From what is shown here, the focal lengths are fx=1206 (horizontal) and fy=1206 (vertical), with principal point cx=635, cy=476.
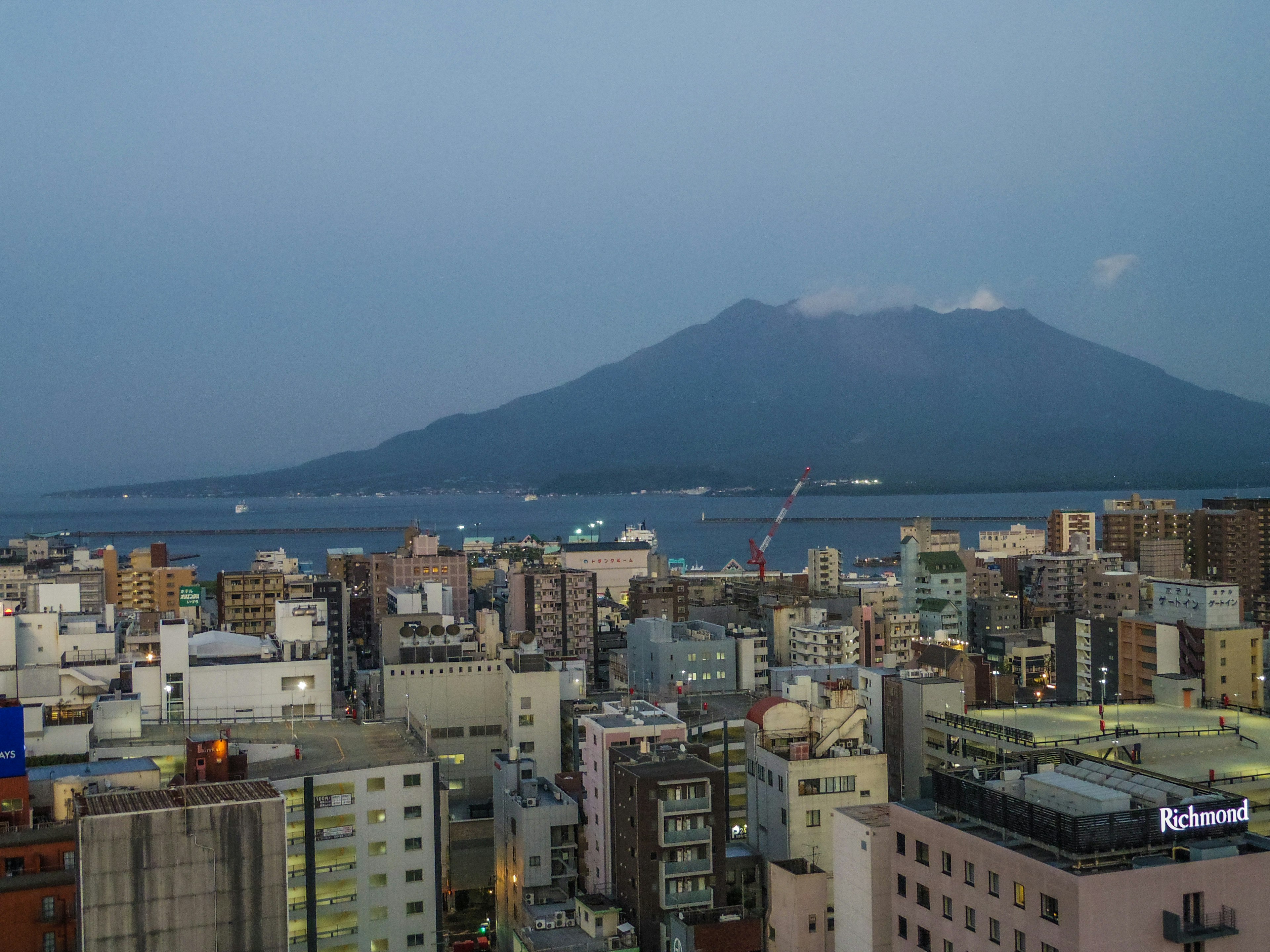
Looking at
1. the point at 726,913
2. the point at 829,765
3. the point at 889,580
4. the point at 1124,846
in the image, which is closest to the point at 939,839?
the point at 1124,846

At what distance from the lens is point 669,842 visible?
13281 mm

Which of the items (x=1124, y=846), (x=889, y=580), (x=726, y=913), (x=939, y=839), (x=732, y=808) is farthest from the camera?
(x=889, y=580)

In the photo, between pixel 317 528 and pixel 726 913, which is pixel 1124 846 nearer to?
pixel 726 913

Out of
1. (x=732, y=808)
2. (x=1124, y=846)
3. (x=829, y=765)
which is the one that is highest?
(x=1124, y=846)

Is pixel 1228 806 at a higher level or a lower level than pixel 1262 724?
higher

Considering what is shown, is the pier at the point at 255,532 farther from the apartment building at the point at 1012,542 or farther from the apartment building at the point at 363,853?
the apartment building at the point at 363,853

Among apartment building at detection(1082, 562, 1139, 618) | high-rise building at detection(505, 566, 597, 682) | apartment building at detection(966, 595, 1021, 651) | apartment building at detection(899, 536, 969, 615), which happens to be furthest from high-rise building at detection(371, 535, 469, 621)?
apartment building at detection(1082, 562, 1139, 618)

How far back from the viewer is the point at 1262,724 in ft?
50.3

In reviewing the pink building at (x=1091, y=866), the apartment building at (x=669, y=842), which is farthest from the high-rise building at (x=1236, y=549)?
the pink building at (x=1091, y=866)

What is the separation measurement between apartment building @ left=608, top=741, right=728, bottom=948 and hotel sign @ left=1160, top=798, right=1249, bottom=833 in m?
6.06

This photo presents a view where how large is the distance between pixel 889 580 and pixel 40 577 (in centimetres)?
3275

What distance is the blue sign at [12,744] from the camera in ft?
37.0

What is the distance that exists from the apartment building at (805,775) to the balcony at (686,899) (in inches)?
46.5

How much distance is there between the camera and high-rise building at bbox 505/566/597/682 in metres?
34.8
